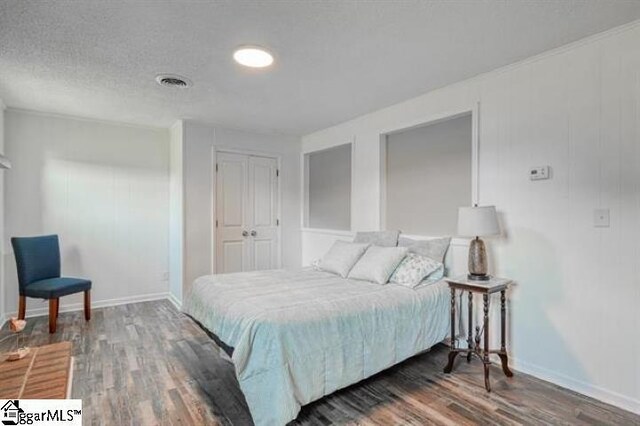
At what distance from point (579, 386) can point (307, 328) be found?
194cm

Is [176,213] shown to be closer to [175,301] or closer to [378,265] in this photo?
[175,301]

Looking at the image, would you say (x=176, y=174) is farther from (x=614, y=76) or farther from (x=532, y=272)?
(x=614, y=76)

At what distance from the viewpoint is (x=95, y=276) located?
4402mm

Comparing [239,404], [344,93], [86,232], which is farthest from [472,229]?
[86,232]

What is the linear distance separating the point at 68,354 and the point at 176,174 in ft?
10.3

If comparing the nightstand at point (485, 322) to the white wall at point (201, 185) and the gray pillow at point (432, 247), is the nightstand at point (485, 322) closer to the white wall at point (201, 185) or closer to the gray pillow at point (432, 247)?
the gray pillow at point (432, 247)

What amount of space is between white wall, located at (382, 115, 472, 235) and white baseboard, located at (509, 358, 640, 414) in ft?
Answer: 4.18

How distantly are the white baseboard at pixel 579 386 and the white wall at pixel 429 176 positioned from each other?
1.27 metres

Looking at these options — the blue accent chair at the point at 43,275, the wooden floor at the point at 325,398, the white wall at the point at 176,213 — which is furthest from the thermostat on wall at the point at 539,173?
the blue accent chair at the point at 43,275

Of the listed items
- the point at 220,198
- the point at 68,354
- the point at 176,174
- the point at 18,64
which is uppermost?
the point at 18,64

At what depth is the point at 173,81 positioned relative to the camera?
3.04 meters

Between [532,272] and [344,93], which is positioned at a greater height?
[344,93]

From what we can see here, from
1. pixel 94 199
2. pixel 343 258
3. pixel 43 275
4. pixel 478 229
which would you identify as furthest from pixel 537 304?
pixel 94 199

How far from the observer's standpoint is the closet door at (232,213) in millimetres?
4617
